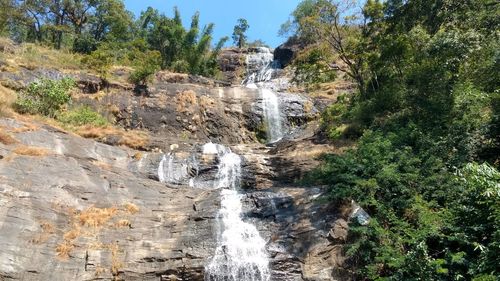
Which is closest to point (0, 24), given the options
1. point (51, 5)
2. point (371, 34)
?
point (51, 5)

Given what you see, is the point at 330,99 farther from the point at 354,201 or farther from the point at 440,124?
the point at 354,201

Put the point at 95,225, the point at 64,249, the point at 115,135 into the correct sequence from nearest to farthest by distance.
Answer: the point at 64,249 < the point at 95,225 < the point at 115,135

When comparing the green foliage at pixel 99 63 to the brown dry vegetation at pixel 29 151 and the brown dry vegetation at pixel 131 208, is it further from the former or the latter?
the brown dry vegetation at pixel 131 208

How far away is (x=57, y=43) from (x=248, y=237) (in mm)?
32278

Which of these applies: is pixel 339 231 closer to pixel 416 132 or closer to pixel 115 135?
pixel 416 132

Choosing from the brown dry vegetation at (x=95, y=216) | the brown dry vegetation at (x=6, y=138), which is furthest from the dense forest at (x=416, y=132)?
the brown dry vegetation at (x=6, y=138)

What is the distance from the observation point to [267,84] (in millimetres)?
40562

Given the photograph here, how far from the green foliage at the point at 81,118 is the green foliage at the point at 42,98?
560mm

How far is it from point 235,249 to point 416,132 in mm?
7620

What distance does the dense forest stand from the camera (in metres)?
11.2

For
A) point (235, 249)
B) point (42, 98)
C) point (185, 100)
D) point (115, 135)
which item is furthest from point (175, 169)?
point (185, 100)

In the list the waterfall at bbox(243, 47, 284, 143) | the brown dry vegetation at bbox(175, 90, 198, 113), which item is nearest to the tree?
the waterfall at bbox(243, 47, 284, 143)

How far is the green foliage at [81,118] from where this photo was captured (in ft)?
77.6

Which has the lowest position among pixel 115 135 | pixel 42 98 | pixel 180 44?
pixel 115 135
